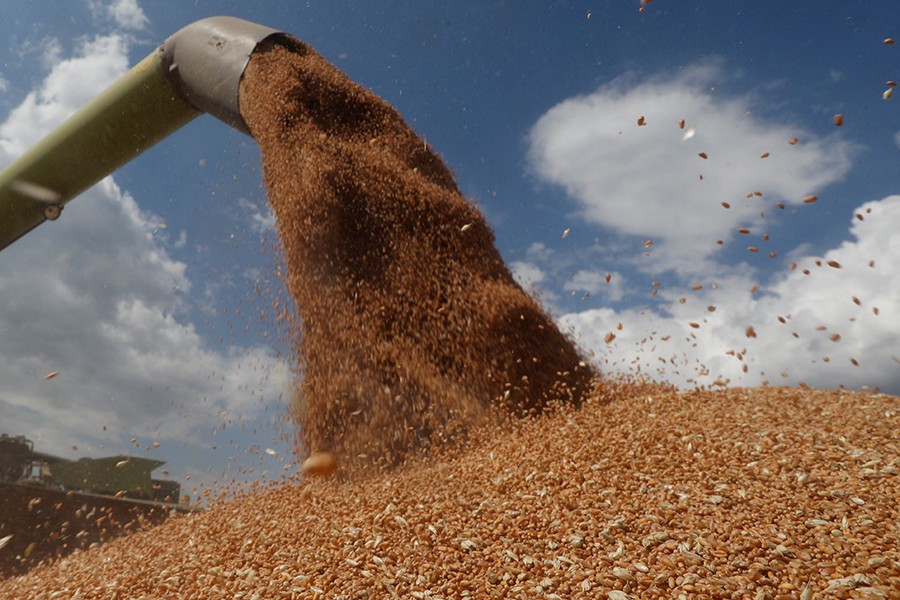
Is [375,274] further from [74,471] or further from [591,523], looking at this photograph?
[74,471]

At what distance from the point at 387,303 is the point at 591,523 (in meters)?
2.18

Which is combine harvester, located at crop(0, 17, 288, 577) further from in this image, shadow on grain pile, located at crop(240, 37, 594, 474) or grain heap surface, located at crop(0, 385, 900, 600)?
grain heap surface, located at crop(0, 385, 900, 600)

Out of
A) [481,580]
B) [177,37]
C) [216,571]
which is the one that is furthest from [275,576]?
[177,37]

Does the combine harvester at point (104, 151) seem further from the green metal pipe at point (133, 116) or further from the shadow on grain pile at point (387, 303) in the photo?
the shadow on grain pile at point (387, 303)

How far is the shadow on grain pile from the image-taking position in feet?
13.1

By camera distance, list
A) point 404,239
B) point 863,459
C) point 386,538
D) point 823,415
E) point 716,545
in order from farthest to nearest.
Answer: point 404,239
point 823,415
point 863,459
point 386,538
point 716,545

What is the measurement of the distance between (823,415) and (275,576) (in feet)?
10.5

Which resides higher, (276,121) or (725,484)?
(276,121)

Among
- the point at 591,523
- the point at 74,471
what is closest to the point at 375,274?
the point at 591,523

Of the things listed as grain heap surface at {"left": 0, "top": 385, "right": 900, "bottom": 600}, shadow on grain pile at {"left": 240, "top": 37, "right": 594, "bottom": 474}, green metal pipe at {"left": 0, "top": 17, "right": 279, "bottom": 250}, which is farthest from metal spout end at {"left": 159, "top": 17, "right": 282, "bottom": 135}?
grain heap surface at {"left": 0, "top": 385, "right": 900, "bottom": 600}

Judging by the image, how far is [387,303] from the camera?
4164 mm

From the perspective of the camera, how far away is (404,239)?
435 centimetres

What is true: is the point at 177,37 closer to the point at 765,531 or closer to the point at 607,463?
the point at 607,463

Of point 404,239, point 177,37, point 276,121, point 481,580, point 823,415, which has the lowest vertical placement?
point 481,580
